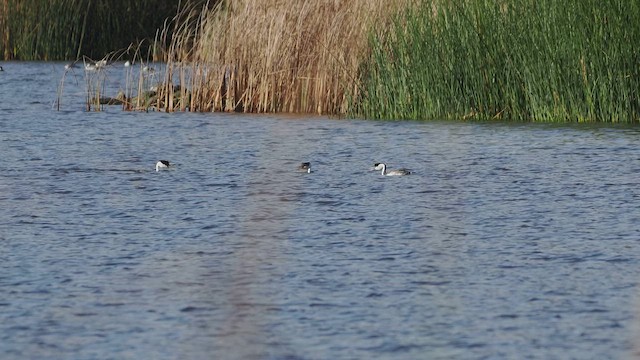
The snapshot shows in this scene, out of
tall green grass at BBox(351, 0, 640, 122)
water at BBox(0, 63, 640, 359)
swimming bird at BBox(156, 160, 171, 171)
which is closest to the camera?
water at BBox(0, 63, 640, 359)

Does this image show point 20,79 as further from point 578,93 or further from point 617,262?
point 617,262

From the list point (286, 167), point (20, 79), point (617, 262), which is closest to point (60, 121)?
point (286, 167)

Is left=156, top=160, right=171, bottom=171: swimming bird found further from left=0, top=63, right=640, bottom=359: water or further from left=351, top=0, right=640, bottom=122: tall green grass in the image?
left=351, top=0, right=640, bottom=122: tall green grass

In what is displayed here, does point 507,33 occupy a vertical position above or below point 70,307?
above

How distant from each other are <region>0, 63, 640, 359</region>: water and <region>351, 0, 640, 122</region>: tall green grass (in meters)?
0.54

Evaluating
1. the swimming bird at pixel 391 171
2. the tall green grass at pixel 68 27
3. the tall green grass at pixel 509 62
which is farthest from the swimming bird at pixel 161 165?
the tall green grass at pixel 68 27

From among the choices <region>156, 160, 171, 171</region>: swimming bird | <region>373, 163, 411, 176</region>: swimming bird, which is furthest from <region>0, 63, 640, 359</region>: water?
<region>156, 160, 171, 171</region>: swimming bird

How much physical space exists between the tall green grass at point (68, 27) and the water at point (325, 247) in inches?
607

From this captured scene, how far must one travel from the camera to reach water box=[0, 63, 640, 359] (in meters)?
6.87

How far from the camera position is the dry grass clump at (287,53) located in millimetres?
18938

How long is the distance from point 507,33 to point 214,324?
1106 centimetres

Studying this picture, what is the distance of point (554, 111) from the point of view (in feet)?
57.7

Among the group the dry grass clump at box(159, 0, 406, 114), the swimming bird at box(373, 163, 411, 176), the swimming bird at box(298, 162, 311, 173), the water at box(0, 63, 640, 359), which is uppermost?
the dry grass clump at box(159, 0, 406, 114)

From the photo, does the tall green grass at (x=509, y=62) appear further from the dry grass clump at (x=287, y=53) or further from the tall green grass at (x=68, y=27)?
the tall green grass at (x=68, y=27)
